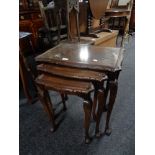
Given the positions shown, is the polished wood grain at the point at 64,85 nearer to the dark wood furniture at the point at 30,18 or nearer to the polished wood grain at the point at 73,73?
the polished wood grain at the point at 73,73

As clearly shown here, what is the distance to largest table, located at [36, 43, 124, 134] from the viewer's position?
1176 mm

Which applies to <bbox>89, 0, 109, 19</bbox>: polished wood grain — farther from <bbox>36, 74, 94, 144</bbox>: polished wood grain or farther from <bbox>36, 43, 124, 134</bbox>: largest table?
<bbox>36, 74, 94, 144</bbox>: polished wood grain

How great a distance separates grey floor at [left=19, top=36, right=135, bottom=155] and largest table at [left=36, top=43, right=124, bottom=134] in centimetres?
15

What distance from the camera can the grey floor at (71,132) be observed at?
1.37m

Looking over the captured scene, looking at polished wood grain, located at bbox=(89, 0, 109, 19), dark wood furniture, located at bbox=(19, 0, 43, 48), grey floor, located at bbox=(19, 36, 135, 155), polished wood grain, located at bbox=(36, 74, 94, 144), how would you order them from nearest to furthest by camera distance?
polished wood grain, located at bbox=(36, 74, 94, 144) < grey floor, located at bbox=(19, 36, 135, 155) < polished wood grain, located at bbox=(89, 0, 109, 19) < dark wood furniture, located at bbox=(19, 0, 43, 48)

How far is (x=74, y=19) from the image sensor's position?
2.49 m

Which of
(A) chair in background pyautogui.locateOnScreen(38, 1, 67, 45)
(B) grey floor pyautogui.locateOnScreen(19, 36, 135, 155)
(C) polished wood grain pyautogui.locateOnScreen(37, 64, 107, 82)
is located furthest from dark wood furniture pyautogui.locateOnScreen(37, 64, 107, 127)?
(A) chair in background pyautogui.locateOnScreen(38, 1, 67, 45)

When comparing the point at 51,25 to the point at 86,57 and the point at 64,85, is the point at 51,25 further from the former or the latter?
the point at 64,85

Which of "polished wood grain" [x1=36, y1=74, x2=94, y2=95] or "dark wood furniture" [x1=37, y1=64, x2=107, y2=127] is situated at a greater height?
"dark wood furniture" [x1=37, y1=64, x2=107, y2=127]

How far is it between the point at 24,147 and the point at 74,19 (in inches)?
72.9

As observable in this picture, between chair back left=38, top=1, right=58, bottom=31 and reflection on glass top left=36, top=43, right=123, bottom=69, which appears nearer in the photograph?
reflection on glass top left=36, top=43, right=123, bottom=69

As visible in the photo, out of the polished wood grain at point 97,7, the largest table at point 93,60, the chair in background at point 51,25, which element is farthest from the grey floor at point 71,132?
the polished wood grain at point 97,7
